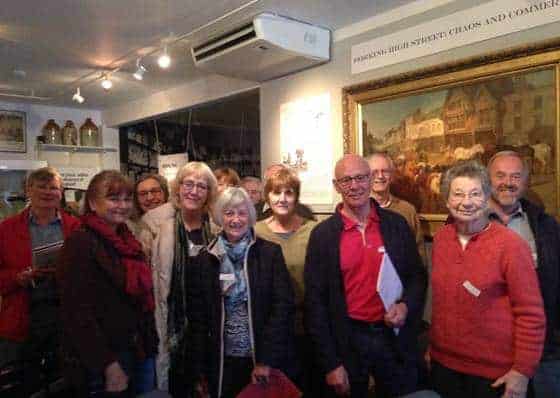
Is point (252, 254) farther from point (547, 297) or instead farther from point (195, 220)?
point (547, 297)

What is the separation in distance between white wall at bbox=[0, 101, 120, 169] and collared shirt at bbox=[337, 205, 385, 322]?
4.63 metres

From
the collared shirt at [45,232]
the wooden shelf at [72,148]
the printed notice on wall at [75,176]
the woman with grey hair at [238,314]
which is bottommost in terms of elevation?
the woman with grey hair at [238,314]

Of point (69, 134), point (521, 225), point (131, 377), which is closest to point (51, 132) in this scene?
point (69, 134)

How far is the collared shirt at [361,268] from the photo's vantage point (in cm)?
183

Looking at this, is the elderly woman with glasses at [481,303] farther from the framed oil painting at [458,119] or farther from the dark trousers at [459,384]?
→ the framed oil painting at [458,119]

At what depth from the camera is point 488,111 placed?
2488mm

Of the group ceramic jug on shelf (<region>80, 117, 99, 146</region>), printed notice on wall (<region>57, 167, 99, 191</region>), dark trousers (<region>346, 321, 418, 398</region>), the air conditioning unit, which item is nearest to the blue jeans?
dark trousers (<region>346, 321, 418, 398</region>)

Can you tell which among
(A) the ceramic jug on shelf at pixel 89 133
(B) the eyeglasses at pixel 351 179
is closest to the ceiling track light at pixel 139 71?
(A) the ceramic jug on shelf at pixel 89 133

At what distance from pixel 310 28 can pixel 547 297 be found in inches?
81.3

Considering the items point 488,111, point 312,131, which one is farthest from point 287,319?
point 312,131

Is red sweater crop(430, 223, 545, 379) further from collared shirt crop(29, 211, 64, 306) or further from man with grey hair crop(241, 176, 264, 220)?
collared shirt crop(29, 211, 64, 306)

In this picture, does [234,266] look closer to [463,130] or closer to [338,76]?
[463,130]

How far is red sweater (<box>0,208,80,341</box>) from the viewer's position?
8.16ft

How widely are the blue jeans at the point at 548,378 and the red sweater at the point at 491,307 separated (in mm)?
513
